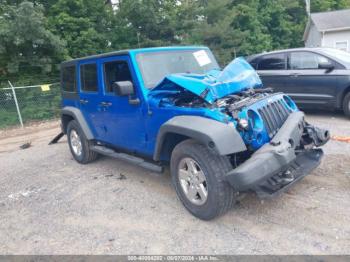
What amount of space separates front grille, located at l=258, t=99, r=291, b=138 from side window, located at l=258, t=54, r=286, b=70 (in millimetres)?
4473

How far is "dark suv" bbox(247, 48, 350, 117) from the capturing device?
7.14 m

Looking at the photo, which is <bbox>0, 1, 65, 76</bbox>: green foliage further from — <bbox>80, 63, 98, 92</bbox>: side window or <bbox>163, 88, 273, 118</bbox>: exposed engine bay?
<bbox>163, 88, 273, 118</bbox>: exposed engine bay

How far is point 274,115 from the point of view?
3.80 meters

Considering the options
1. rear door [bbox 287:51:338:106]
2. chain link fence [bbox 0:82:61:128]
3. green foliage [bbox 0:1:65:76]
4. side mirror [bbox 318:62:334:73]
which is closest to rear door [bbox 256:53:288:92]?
rear door [bbox 287:51:338:106]

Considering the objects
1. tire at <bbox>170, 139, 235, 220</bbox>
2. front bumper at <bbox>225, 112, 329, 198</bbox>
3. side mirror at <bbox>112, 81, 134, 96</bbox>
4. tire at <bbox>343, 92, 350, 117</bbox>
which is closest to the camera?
front bumper at <bbox>225, 112, 329, 198</bbox>

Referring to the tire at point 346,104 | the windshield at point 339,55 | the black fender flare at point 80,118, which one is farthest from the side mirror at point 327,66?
the black fender flare at point 80,118

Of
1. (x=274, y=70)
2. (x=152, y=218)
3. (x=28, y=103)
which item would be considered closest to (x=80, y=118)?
(x=152, y=218)

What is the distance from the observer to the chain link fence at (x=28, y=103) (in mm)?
11422

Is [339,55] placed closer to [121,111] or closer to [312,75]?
[312,75]

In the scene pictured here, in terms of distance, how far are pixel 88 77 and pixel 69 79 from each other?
38.0 inches

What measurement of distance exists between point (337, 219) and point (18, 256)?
A: 10.7ft

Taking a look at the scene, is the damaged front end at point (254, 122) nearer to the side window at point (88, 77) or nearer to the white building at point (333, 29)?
the side window at point (88, 77)

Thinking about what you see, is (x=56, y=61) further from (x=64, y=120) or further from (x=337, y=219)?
(x=337, y=219)

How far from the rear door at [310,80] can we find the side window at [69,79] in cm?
498
